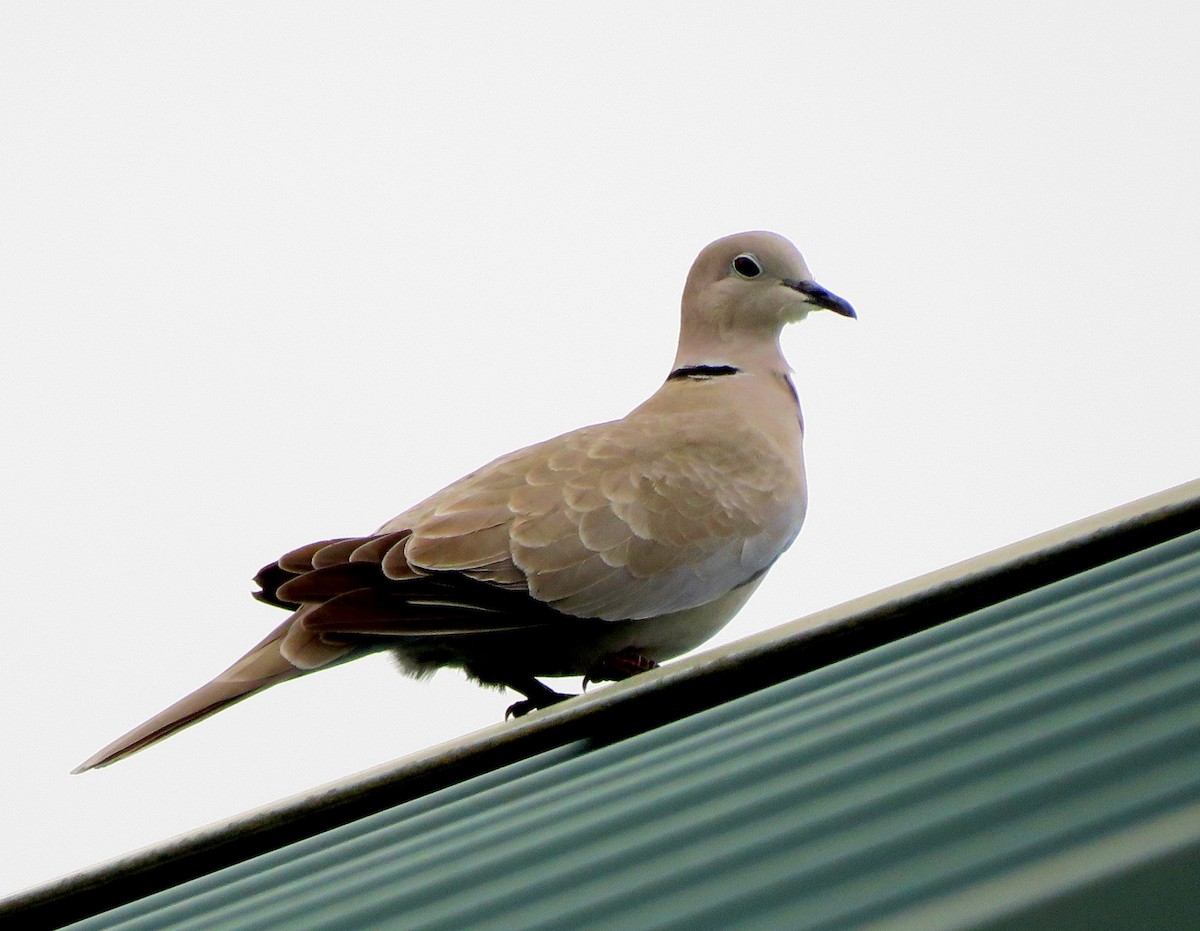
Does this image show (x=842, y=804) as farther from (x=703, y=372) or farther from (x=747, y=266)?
(x=747, y=266)

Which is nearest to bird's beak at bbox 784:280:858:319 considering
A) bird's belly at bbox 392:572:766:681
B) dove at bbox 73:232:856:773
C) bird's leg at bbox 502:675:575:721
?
dove at bbox 73:232:856:773

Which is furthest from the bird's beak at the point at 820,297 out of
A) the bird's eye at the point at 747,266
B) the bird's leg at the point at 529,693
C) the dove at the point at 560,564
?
the bird's leg at the point at 529,693

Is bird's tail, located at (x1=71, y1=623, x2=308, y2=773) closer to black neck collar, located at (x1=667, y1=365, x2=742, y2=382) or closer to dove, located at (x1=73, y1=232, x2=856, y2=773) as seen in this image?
dove, located at (x1=73, y1=232, x2=856, y2=773)

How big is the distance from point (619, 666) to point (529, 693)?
19 centimetres

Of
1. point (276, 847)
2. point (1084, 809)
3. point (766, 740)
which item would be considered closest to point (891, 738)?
point (766, 740)

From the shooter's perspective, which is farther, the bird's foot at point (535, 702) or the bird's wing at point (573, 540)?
the bird's foot at point (535, 702)

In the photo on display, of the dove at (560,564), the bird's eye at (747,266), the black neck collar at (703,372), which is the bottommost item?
the dove at (560,564)

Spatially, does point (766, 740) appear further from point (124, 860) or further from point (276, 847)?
point (124, 860)

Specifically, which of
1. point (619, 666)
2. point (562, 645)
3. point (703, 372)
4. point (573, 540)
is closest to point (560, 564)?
point (573, 540)

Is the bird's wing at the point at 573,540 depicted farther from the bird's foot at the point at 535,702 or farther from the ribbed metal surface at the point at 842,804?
the ribbed metal surface at the point at 842,804

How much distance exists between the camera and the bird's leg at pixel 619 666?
2.98 metres

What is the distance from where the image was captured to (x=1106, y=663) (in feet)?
3.20

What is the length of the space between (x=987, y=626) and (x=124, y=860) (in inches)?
34.8

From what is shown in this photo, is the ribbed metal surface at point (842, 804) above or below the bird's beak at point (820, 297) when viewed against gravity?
below
